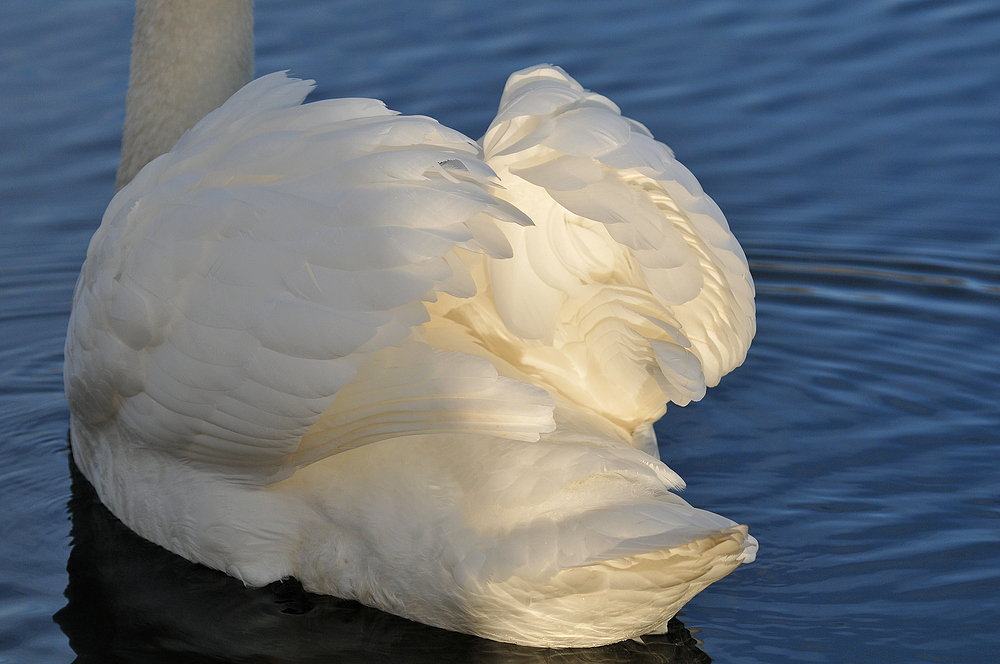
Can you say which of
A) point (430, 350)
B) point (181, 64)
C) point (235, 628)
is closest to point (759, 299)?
point (181, 64)

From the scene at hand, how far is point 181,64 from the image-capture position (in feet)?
16.1

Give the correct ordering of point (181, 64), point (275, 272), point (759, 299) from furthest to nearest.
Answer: point (759, 299) < point (181, 64) < point (275, 272)

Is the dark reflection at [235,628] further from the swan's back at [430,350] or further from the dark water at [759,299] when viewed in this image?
the swan's back at [430,350]

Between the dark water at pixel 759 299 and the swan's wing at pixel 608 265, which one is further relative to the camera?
the dark water at pixel 759 299

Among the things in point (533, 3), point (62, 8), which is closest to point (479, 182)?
point (533, 3)

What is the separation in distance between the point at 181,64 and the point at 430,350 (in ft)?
6.91

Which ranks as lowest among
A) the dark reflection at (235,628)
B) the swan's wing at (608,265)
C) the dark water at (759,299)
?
the dark reflection at (235,628)

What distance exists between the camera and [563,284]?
3490 millimetres

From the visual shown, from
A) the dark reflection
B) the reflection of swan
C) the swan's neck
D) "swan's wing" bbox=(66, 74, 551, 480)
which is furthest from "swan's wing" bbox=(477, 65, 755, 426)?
the swan's neck

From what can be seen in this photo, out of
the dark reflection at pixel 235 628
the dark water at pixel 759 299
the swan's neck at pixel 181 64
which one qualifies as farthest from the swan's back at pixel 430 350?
the swan's neck at pixel 181 64

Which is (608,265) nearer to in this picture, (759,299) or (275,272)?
(275,272)

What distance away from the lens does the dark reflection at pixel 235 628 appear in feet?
12.3

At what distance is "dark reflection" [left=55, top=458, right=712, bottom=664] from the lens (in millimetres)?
3740

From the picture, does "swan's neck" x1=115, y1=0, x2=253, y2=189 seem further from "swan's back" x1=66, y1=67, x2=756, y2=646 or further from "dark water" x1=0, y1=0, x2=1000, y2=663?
"dark water" x1=0, y1=0, x2=1000, y2=663
